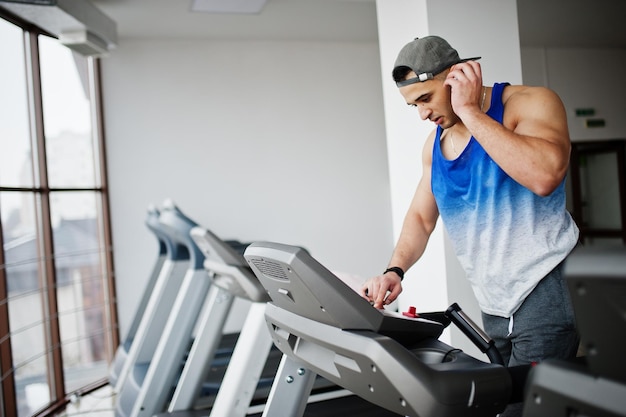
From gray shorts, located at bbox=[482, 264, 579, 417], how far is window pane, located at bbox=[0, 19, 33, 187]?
10.8 feet

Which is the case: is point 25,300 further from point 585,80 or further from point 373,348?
point 585,80

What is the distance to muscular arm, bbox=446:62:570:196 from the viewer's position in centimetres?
142

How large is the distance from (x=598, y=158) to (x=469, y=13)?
5019 mm

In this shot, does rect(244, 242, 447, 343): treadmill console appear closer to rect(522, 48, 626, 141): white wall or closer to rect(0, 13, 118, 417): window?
rect(0, 13, 118, 417): window

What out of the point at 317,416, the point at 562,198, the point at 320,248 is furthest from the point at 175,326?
the point at 320,248

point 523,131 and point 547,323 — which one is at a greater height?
point 523,131

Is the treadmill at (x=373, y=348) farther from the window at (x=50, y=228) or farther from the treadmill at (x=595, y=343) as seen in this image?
the window at (x=50, y=228)

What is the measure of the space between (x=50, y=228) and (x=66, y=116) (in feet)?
3.15

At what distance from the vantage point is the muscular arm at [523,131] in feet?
4.64

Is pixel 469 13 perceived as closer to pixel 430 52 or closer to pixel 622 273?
pixel 430 52

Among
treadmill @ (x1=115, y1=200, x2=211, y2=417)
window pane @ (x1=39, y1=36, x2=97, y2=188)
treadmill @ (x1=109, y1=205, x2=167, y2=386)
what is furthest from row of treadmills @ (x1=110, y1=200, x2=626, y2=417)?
window pane @ (x1=39, y1=36, x2=97, y2=188)

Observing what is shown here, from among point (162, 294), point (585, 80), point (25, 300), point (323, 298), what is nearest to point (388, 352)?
point (323, 298)

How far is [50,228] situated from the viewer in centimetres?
445

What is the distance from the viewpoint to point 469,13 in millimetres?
2877
